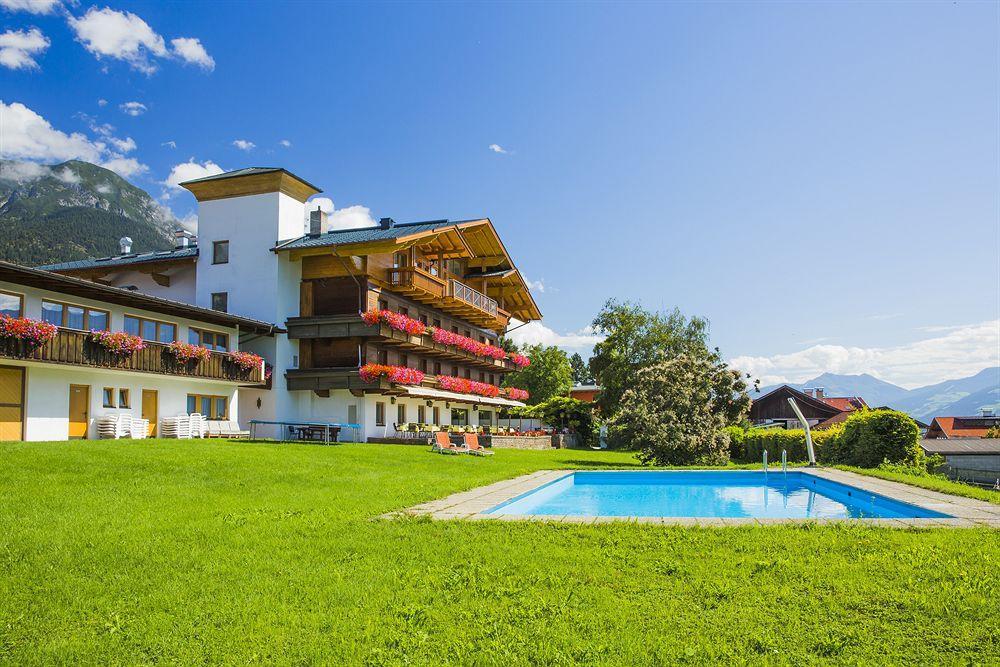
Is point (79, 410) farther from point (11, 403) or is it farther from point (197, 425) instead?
point (197, 425)

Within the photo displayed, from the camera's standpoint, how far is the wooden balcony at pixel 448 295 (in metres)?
35.2

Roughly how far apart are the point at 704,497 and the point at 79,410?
19.7 m

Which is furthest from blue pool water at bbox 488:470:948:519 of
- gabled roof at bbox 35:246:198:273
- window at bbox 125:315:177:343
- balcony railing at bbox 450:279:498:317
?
gabled roof at bbox 35:246:198:273

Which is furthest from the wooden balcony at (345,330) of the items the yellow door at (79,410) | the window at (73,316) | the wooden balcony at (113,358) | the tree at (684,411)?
the tree at (684,411)

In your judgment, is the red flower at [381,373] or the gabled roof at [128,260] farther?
the gabled roof at [128,260]

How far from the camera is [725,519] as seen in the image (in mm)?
10094

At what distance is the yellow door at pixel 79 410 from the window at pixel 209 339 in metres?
5.03

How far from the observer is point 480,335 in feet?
157

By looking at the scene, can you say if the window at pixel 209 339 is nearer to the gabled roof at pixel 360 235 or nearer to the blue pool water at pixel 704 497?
the gabled roof at pixel 360 235

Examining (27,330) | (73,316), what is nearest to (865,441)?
(27,330)

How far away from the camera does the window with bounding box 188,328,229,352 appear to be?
28484 mm

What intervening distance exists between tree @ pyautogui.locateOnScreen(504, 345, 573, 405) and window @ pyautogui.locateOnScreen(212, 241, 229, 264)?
40.0 metres

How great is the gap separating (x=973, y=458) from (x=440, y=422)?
26059 millimetres

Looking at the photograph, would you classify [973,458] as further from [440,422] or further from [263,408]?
[263,408]
